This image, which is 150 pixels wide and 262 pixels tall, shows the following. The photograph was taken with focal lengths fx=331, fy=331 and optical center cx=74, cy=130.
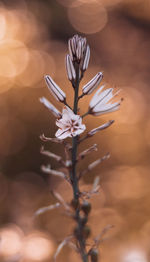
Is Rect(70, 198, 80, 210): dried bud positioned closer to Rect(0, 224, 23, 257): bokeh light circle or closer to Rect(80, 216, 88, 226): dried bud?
Rect(80, 216, 88, 226): dried bud

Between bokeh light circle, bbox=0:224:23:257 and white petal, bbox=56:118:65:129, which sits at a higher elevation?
bokeh light circle, bbox=0:224:23:257

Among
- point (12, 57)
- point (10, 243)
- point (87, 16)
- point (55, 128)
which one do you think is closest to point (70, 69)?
point (10, 243)

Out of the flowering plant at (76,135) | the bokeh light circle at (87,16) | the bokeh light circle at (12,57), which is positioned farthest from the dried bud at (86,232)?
the bokeh light circle at (87,16)

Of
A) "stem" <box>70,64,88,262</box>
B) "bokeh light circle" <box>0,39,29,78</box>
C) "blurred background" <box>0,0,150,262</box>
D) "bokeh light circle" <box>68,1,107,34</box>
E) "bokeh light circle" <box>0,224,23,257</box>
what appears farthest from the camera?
"bokeh light circle" <box>68,1,107,34</box>

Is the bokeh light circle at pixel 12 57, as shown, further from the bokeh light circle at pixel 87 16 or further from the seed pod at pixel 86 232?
the seed pod at pixel 86 232

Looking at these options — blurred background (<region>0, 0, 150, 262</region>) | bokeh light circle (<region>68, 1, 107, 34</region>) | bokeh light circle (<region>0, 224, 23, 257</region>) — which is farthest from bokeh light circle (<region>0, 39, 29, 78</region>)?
bokeh light circle (<region>0, 224, 23, 257</region>)

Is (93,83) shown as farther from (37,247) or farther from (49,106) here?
(37,247)

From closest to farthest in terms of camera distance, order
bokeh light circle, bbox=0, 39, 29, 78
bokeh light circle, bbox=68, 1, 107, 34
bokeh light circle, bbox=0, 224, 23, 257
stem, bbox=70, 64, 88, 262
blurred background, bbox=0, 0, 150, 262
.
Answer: stem, bbox=70, 64, 88, 262, bokeh light circle, bbox=0, 224, 23, 257, blurred background, bbox=0, 0, 150, 262, bokeh light circle, bbox=0, 39, 29, 78, bokeh light circle, bbox=68, 1, 107, 34

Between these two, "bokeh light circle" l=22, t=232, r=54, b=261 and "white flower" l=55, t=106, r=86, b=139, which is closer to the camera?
"white flower" l=55, t=106, r=86, b=139

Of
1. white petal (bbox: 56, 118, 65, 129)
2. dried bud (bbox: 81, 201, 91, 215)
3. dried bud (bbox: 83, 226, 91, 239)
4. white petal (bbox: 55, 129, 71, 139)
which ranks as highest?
white petal (bbox: 56, 118, 65, 129)
